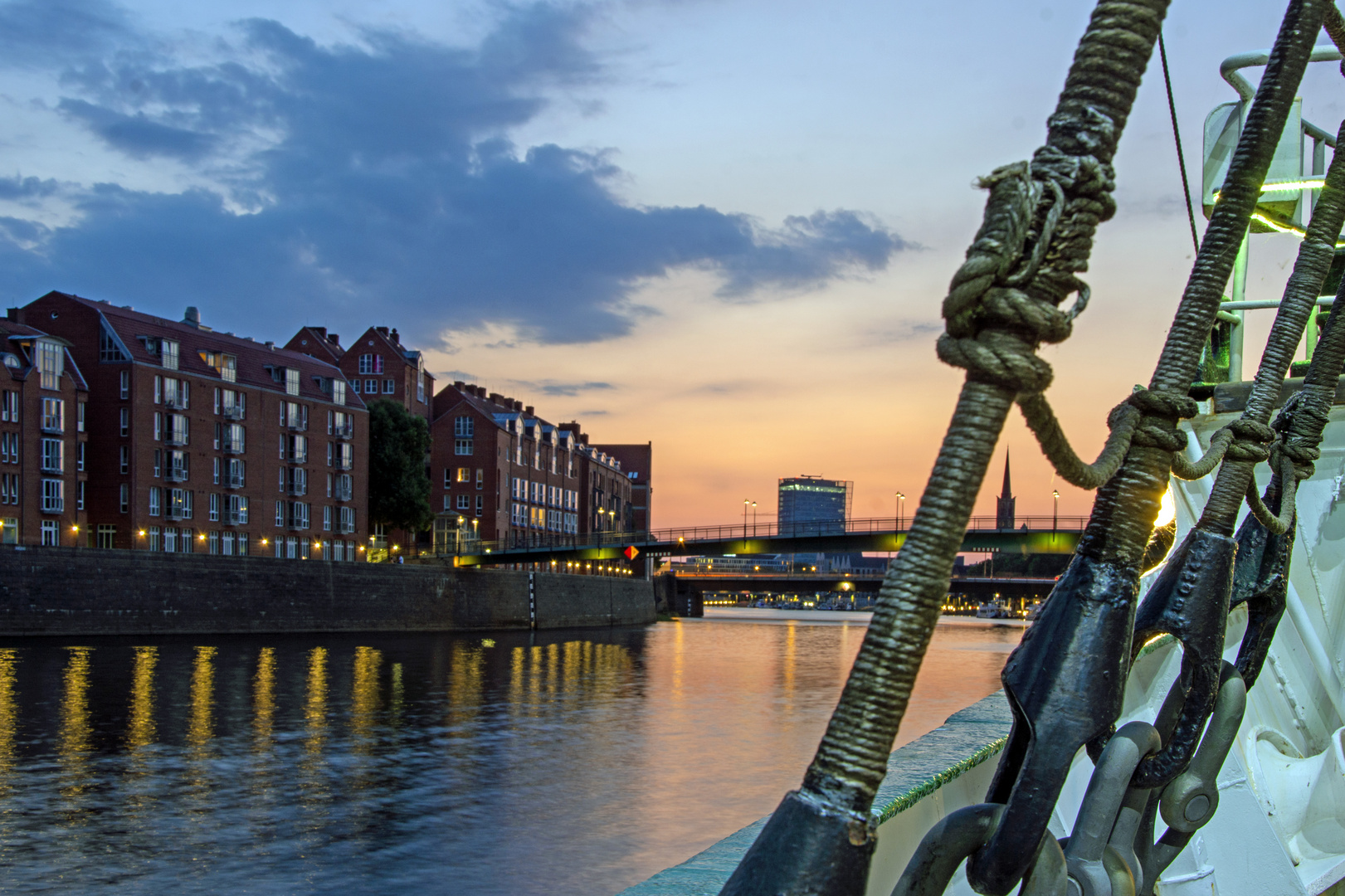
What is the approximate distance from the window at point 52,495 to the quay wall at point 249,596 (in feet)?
29.9

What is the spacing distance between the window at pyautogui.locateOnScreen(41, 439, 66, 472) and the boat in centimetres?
4557

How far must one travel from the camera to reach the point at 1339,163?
4.03m

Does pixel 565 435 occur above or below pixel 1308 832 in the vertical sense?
above

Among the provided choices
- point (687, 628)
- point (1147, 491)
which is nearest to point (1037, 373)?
point (1147, 491)

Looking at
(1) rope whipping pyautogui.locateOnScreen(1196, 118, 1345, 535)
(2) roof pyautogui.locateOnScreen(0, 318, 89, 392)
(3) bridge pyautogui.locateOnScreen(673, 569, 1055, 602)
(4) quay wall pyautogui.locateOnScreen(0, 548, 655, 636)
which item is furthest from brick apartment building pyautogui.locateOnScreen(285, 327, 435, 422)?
(1) rope whipping pyautogui.locateOnScreen(1196, 118, 1345, 535)

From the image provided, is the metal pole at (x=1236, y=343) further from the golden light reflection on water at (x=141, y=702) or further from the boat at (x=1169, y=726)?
the golden light reflection on water at (x=141, y=702)

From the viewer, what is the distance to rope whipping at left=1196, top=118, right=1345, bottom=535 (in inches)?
118

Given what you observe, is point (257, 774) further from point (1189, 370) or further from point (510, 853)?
point (1189, 370)

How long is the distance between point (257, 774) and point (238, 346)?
142ft

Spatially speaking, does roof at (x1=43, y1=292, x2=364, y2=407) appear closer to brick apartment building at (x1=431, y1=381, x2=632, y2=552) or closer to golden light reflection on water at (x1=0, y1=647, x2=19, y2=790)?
brick apartment building at (x1=431, y1=381, x2=632, y2=552)

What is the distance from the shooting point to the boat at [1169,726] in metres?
1.94

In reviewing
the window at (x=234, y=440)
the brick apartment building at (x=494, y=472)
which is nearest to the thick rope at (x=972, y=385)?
the window at (x=234, y=440)

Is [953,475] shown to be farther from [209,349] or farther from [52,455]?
[209,349]

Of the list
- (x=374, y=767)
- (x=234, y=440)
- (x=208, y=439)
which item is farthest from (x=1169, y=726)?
(x=234, y=440)
